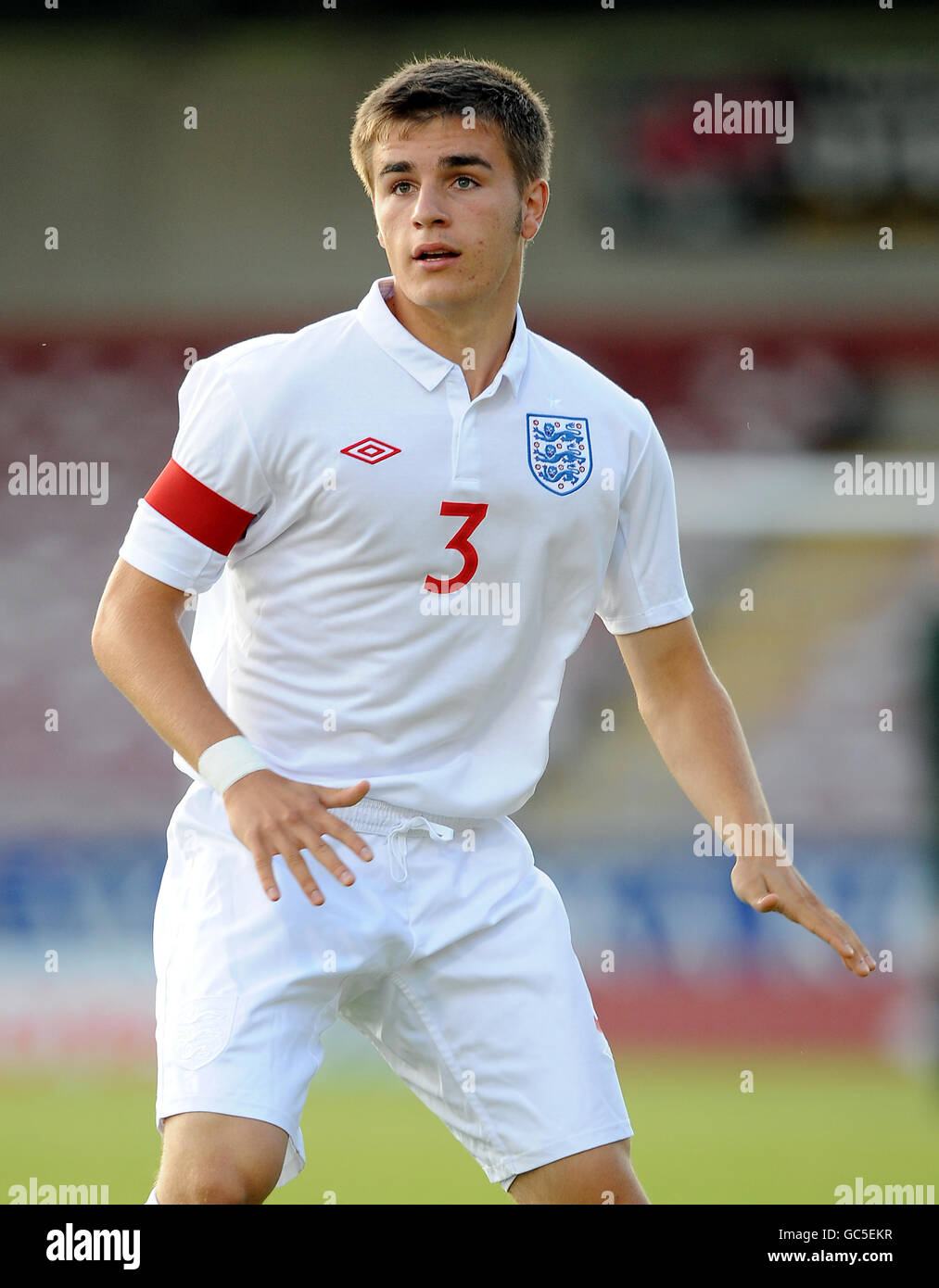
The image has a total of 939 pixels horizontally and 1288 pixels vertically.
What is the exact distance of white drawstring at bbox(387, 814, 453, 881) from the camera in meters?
2.50

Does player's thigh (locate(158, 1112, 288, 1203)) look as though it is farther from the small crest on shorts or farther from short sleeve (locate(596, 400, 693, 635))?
short sleeve (locate(596, 400, 693, 635))

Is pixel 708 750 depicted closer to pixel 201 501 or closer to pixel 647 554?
pixel 647 554

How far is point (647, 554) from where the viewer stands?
2.74 m

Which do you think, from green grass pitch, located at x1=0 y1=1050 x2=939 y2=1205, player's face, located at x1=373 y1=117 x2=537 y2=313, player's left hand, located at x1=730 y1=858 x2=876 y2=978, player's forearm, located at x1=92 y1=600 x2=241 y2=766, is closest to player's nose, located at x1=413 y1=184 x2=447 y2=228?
player's face, located at x1=373 y1=117 x2=537 y2=313

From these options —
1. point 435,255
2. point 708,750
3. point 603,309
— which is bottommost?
point 708,750

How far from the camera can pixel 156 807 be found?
9023 millimetres

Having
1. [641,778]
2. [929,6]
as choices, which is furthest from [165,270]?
[929,6]

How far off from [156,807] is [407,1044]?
21.9ft

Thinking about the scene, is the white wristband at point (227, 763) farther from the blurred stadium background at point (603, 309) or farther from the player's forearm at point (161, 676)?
the blurred stadium background at point (603, 309)

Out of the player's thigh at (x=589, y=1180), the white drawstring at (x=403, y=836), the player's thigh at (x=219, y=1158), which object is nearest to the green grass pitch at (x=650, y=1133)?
the player's thigh at (x=589, y=1180)

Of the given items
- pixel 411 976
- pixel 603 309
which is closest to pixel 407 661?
pixel 411 976

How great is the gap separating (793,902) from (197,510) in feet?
3.43

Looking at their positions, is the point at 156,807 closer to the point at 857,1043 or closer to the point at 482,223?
the point at 857,1043

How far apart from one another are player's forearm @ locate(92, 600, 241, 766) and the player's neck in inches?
23.4
